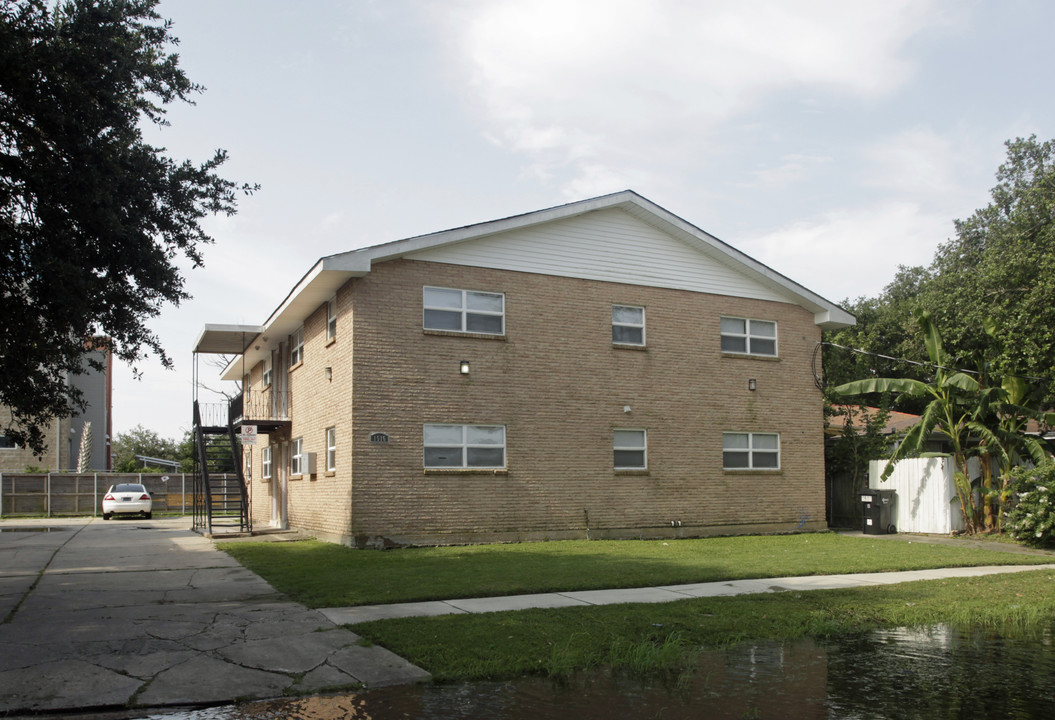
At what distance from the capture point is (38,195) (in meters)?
10.9

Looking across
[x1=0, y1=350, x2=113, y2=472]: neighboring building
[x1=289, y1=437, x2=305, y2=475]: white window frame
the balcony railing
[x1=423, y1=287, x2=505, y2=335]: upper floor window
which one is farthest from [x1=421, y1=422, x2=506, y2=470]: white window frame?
[x1=0, y1=350, x2=113, y2=472]: neighboring building

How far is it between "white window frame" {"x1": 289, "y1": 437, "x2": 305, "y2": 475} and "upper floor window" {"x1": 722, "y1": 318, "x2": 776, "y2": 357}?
10.9m

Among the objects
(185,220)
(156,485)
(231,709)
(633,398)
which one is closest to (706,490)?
(633,398)

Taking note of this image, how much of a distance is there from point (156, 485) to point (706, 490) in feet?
101

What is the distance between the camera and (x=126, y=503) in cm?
→ 3488

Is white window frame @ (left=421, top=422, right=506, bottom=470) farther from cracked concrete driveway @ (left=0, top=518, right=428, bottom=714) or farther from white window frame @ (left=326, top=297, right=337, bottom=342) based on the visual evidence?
cracked concrete driveway @ (left=0, top=518, right=428, bottom=714)

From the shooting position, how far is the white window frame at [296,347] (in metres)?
22.6

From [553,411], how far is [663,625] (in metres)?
10.7

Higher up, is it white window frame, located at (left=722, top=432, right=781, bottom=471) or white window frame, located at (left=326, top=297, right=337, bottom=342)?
white window frame, located at (left=326, top=297, right=337, bottom=342)

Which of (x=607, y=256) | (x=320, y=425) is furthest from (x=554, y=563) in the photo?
(x=607, y=256)

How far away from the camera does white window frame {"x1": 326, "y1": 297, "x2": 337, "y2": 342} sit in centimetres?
1929

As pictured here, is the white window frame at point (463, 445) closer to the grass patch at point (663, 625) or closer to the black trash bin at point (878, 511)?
the grass patch at point (663, 625)

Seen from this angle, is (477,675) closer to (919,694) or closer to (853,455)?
(919,694)

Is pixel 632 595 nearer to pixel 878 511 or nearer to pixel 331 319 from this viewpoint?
pixel 331 319
